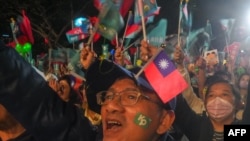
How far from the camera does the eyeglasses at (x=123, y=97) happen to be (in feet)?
8.40

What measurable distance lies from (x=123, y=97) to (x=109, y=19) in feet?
4.23

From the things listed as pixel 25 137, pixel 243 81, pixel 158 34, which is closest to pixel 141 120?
pixel 25 137

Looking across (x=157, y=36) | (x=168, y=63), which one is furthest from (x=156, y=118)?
(x=157, y=36)

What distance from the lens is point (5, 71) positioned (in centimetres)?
199

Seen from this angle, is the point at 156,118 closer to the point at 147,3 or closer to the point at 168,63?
the point at 168,63

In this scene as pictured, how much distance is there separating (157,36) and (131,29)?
1.27 meters

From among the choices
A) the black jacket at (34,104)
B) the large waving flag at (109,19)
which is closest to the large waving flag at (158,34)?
the large waving flag at (109,19)

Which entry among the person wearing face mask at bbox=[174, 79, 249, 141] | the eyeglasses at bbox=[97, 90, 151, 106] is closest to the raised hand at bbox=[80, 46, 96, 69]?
the person wearing face mask at bbox=[174, 79, 249, 141]

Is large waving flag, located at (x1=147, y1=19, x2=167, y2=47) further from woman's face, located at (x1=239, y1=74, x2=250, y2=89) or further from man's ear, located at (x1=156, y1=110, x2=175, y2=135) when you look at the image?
man's ear, located at (x1=156, y1=110, x2=175, y2=135)

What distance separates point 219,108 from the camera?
375 centimetres

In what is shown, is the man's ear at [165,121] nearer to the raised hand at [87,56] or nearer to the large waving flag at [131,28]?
the raised hand at [87,56]

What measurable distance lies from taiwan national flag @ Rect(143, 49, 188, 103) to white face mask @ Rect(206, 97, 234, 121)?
40.9 inches

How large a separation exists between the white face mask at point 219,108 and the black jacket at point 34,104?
1.65 meters

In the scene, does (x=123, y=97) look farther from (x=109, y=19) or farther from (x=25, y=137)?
(x=109, y=19)
